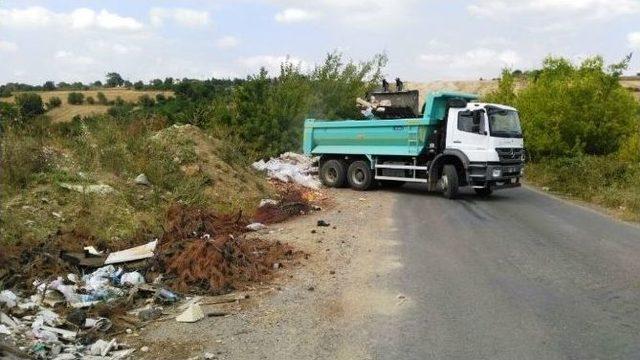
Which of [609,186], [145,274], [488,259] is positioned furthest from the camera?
[609,186]

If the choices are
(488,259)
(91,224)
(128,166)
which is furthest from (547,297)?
(128,166)

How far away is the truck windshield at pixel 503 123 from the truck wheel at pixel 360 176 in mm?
3805

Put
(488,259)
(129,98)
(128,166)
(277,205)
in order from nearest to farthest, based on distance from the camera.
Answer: (488,259) < (128,166) < (277,205) < (129,98)

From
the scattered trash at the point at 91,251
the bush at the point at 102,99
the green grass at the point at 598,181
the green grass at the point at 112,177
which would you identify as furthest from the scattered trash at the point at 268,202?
the bush at the point at 102,99

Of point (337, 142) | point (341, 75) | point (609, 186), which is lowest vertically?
point (609, 186)

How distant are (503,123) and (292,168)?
6617mm

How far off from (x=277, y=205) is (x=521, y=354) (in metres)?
7.95

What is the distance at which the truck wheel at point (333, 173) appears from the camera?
1752 cm

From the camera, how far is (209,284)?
6836 millimetres

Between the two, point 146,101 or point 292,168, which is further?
point 146,101

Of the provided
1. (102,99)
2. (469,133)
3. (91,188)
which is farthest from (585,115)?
(102,99)

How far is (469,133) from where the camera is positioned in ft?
48.6

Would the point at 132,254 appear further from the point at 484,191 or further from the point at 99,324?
the point at 484,191

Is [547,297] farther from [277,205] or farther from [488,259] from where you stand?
[277,205]
